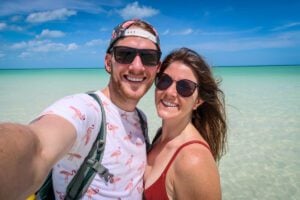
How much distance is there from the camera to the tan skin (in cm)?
197

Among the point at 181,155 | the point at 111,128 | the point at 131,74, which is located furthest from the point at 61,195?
the point at 131,74

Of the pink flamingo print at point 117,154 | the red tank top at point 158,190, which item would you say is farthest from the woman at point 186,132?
the pink flamingo print at point 117,154

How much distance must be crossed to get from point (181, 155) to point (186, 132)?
0.38 metres

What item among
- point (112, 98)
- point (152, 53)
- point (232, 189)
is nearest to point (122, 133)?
point (112, 98)

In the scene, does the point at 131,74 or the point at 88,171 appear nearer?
the point at 88,171

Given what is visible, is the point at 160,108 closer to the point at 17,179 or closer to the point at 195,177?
the point at 195,177

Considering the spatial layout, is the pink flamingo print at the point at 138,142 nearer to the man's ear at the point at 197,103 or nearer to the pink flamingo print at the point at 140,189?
the pink flamingo print at the point at 140,189

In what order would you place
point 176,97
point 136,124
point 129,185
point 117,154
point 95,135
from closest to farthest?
point 95,135, point 117,154, point 129,185, point 136,124, point 176,97

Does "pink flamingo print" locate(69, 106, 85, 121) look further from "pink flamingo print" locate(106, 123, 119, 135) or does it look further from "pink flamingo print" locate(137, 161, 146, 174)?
"pink flamingo print" locate(137, 161, 146, 174)

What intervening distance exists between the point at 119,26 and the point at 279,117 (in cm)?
998

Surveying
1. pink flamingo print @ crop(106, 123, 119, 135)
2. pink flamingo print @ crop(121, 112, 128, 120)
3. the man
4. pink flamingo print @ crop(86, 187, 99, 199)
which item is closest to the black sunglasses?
the man

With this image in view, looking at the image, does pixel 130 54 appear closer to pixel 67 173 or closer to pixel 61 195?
pixel 67 173

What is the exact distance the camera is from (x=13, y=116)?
10.6 metres

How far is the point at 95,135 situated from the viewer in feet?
5.60
